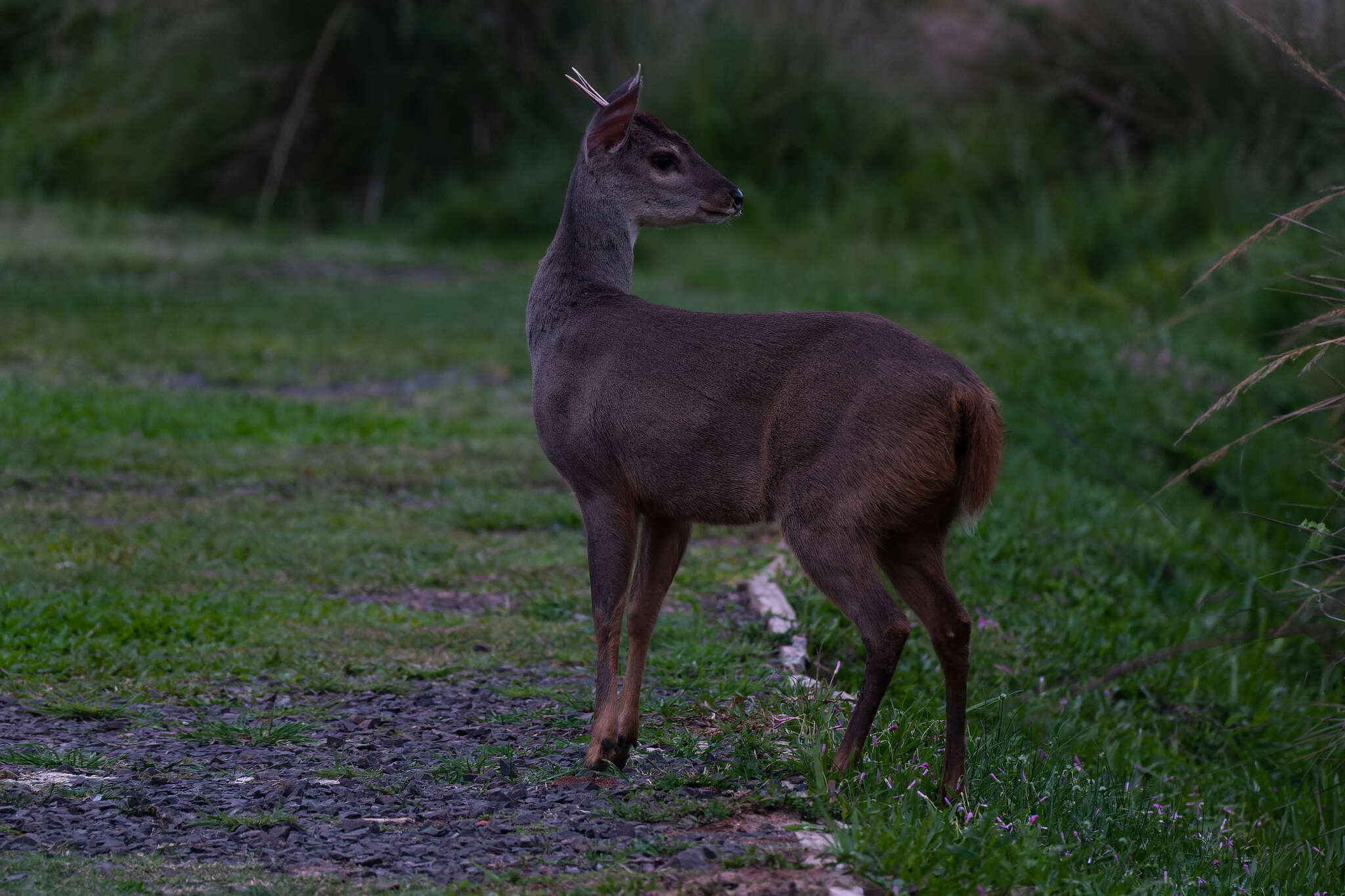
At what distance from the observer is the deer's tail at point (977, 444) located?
339 centimetres

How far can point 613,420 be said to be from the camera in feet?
12.3

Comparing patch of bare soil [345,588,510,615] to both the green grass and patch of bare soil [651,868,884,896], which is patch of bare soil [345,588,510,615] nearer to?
the green grass

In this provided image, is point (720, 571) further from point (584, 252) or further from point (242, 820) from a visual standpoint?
point (242, 820)

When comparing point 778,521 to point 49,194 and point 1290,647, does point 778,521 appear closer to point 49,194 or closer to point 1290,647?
point 1290,647

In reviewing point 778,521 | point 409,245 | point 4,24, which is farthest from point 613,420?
point 4,24

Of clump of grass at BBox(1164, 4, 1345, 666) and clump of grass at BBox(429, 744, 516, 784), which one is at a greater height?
clump of grass at BBox(1164, 4, 1345, 666)

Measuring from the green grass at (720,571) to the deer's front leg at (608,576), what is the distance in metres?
0.31

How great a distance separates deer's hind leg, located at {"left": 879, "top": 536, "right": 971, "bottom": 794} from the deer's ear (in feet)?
4.97

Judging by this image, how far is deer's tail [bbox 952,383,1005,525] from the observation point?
3393 millimetres

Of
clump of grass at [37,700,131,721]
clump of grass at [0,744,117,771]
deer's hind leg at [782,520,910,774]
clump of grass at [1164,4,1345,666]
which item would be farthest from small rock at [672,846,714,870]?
clump of grass at [37,700,131,721]

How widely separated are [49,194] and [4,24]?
8.78 ft

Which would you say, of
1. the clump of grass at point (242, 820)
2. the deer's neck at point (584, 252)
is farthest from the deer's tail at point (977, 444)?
the clump of grass at point (242, 820)

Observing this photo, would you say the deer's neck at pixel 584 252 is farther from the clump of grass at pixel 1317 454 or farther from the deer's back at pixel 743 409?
the clump of grass at pixel 1317 454

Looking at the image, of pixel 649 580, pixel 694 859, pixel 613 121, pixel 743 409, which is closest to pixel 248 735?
pixel 649 580
